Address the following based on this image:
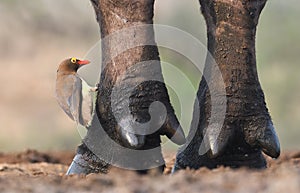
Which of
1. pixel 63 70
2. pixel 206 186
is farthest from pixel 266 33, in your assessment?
pixel 206 186

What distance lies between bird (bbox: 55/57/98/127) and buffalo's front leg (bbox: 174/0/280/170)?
40 centimetres

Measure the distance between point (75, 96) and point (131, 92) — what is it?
0.96 feet

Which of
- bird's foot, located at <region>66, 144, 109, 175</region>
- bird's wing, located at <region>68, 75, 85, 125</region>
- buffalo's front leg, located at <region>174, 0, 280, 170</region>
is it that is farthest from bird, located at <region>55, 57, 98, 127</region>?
buffalo's front leg, located at <region>174, 0, 280, 170</region>

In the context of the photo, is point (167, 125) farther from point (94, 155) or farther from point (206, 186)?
point (206, 186)

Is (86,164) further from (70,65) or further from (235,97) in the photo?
(235,97)

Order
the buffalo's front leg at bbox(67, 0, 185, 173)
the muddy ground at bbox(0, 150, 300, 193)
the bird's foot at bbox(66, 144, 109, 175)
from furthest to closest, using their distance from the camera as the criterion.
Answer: the bird's foot at bbox(66, 144, 109, 175)
the buffalo's front leg at bbox(67, 0, 185, 173)
the muddy ground at bbox(0, 150, 300, 193)

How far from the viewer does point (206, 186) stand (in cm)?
268

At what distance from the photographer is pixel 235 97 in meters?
3.60

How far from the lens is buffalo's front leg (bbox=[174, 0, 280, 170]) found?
3.56 meters

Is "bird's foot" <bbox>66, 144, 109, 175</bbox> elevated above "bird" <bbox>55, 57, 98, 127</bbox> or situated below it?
below

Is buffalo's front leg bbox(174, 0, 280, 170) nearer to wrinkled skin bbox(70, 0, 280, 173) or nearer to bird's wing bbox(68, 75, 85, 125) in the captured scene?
wrinkled skin bbox(70, 0, 280, 173)

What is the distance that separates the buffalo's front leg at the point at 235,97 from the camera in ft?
11.7

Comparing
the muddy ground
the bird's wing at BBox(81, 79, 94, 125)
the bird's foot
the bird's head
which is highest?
the bird's head

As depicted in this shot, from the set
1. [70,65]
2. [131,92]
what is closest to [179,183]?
[131,92]
